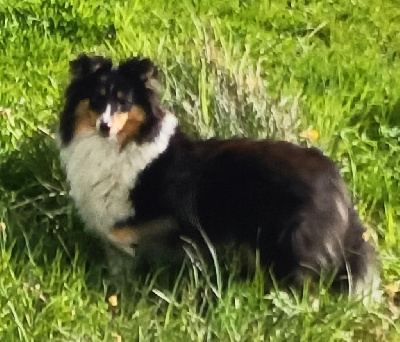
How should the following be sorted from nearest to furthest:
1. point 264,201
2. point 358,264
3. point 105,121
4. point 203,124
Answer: point 105,121, point 264,201, point 358,264, point 203,124

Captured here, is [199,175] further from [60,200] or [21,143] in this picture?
[21,143]

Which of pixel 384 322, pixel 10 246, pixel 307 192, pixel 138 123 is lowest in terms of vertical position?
pixel 384 322

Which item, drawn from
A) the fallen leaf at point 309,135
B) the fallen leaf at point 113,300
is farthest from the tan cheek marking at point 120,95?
the fallen leaf at point 309,135

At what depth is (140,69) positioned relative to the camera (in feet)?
9.80

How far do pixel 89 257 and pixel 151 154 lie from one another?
539mm

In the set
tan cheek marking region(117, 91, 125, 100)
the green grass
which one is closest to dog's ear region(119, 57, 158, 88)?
tan cheek marking region(117, 91, 125, 100)

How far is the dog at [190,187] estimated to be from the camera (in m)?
2.93

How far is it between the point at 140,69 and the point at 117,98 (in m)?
0.16

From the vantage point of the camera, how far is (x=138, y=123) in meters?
3.01

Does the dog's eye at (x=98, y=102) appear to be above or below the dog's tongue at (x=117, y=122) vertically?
above

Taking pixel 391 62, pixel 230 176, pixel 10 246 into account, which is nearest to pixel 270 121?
pixel 230 176

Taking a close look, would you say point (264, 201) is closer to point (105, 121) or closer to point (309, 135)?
point (105, 121)

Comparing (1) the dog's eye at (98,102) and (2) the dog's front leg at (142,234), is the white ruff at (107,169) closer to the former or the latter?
(2) the dog's front leg at (142,234)

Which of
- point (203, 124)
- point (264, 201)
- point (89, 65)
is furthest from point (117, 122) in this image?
point (203, 124)
